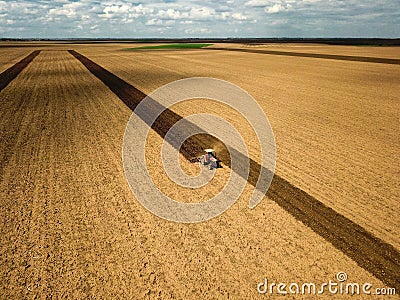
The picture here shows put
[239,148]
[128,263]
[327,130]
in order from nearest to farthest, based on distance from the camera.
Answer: [128,263] → [239,148] → [327,130]

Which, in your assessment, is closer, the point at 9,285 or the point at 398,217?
the point at 9,285

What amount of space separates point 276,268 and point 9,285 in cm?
386

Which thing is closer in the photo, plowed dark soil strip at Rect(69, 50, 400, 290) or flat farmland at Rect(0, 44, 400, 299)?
flat farmland at Rect(0, 44, 400, 299)

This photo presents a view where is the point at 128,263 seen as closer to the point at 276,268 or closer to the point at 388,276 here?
the point at 276,268

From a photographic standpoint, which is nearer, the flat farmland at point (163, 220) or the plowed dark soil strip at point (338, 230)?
the flat farmland at point (163, 220)

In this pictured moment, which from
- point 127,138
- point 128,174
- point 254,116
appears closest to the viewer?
point 128,174

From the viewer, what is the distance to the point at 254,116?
12.4 meters

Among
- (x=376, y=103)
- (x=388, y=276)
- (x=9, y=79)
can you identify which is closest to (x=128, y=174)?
(x=388, y=276)

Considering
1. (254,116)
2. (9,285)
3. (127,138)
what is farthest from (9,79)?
(9,285)

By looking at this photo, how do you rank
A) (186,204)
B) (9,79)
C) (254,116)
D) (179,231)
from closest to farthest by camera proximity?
(179,231), (186,204), (254,116), (9,79)

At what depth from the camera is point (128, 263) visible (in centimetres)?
457

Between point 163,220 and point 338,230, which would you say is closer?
point 338,230

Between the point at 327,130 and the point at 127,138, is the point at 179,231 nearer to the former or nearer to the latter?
the point at 127,138

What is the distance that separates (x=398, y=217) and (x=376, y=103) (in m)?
10.9
